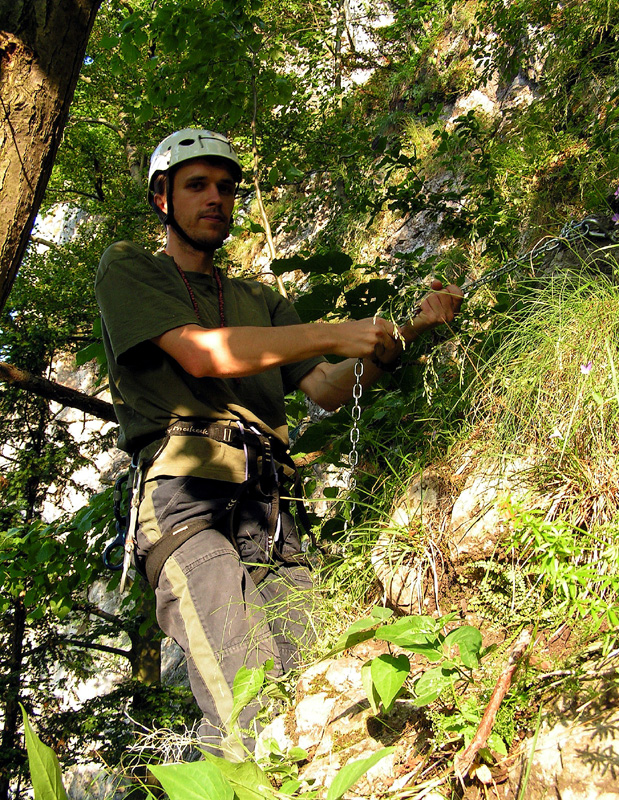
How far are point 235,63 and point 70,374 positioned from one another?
61.1ft

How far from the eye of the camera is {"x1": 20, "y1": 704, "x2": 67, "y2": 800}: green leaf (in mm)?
854

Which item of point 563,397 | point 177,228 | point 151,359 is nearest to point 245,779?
point 563,397

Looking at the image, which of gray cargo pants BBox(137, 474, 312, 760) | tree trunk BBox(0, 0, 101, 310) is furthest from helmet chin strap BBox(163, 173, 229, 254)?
gray cargo pants BBox(137, 474, 312, 760)

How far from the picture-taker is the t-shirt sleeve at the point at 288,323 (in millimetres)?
3330

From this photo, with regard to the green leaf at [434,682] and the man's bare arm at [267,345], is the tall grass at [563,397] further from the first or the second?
the green leaf at [434,682]

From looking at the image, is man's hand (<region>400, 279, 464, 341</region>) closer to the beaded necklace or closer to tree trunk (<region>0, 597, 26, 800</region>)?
the beaded necklace

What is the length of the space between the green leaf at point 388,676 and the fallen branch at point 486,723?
185 millimetres

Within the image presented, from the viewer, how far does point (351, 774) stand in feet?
3.46

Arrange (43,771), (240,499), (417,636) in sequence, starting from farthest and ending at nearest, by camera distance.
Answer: (240,499) → (417,636) → (43,771)

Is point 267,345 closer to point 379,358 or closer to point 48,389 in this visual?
→ point 379,358

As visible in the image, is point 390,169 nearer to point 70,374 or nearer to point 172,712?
point 172,712

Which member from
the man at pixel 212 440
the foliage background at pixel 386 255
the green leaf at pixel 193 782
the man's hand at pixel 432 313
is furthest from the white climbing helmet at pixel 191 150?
the green leaf at pixel 193 782

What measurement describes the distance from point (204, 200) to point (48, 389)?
121 inches

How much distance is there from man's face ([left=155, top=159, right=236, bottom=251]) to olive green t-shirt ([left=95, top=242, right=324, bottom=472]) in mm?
233
